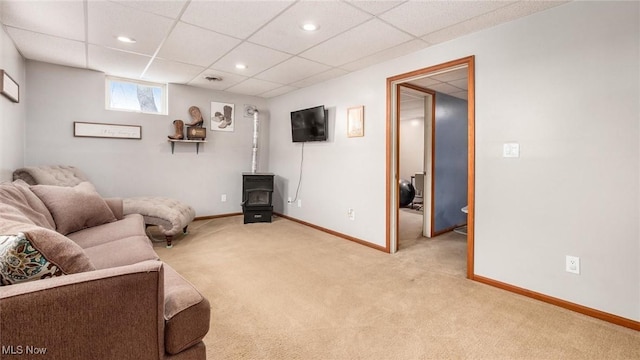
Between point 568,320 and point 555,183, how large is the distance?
102cm

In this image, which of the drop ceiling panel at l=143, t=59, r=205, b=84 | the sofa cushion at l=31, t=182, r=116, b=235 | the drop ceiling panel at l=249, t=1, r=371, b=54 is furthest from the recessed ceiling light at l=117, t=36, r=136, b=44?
the sofa cushion at l=31, t=182, r=116, b=235

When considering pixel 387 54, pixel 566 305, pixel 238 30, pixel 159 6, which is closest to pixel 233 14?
pixel 238 30

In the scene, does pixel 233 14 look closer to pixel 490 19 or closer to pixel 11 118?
pixel 490 19

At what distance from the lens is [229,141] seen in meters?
5.57

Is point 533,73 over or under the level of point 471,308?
over

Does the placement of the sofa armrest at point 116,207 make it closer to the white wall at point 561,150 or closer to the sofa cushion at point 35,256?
the sofa cushion at point 35,256

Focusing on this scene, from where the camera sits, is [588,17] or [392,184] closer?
[588,17]

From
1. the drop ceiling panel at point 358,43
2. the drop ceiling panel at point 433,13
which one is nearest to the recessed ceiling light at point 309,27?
the drop ceiling panel at point 358,43

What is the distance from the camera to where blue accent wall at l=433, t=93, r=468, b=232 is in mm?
4617

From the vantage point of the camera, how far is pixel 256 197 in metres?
5.19

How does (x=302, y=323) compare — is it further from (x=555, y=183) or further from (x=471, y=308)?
(x=555, y=183)

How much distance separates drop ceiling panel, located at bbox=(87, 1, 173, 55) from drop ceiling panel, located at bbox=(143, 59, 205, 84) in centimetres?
57

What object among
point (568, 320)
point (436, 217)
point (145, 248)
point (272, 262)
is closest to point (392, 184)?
point (436, 217)

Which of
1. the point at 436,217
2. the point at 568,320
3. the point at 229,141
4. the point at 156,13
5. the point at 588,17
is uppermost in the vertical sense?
the point at 156,13
